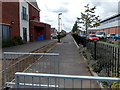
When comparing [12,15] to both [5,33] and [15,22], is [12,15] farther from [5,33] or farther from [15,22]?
[5,33]

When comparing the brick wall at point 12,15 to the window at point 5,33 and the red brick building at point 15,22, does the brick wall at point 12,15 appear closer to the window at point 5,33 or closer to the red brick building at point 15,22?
the red brick building at point 15,22

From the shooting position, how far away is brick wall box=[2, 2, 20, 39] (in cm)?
1719

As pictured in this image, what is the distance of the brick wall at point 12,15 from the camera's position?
17.2 metres

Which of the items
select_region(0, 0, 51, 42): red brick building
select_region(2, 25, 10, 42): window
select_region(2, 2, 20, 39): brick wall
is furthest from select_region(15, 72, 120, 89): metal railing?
select_region(2, 2, 20, 39): brick wall

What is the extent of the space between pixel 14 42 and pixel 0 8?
163 inches

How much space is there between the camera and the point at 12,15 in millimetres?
19453

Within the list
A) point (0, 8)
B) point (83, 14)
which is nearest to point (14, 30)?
point (0, 8)

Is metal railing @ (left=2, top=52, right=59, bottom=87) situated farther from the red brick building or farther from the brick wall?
the brick wall

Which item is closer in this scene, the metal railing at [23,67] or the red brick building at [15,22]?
the metal railing at [23,67]

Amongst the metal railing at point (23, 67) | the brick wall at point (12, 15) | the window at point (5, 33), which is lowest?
the metal railing at point (23, 67)

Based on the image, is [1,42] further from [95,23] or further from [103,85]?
[103,85]

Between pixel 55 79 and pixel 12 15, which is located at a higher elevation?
pixel 12 15

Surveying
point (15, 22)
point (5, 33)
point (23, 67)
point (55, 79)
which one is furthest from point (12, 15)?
point (55, 79)

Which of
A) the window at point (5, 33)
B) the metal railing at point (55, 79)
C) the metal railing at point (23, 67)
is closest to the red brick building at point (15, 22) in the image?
the window at point (5, 33)
